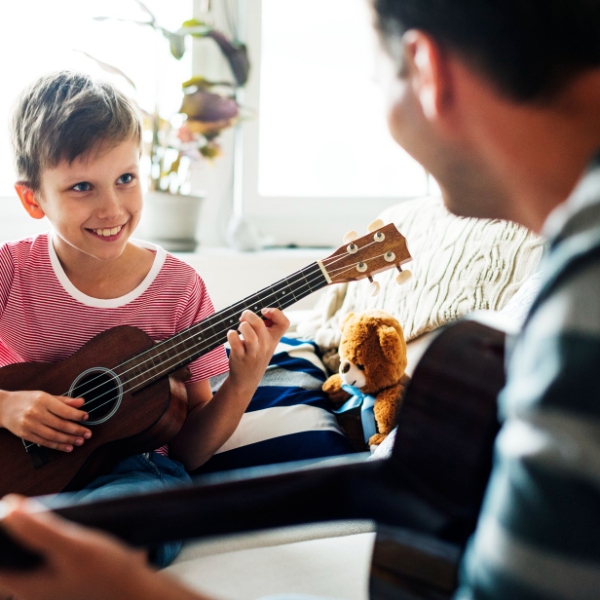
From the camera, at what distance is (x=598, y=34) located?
0.46m

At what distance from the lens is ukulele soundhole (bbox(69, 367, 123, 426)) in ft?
3.94

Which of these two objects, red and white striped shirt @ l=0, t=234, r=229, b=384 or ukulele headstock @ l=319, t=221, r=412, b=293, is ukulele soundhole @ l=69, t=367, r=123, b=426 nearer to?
red and white striped shirt @ l=0, t=234, r=229, b=384

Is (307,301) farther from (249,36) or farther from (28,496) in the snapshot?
(28,496)

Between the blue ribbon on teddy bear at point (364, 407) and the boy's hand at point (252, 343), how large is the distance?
29 cm

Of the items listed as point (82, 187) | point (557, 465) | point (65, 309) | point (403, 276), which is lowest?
point (65, 309)

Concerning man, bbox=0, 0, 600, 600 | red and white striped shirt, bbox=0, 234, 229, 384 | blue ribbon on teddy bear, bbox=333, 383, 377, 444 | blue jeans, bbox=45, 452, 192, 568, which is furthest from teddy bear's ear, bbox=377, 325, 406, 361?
man, bbox=0, 0, 600, 600

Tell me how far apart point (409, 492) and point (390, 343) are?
31.6 inches

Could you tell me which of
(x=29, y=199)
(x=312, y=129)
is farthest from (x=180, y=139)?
(x=29, y=199)

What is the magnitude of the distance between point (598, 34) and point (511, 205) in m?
0.13

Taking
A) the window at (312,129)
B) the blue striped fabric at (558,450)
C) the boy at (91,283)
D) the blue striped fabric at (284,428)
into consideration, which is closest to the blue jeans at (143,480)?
the boy at (91,283)

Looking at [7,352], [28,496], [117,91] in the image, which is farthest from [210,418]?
[117,91]

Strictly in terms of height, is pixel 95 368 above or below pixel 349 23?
below

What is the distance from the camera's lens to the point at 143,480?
46.9 inches

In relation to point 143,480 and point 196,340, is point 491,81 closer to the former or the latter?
point 196,340
